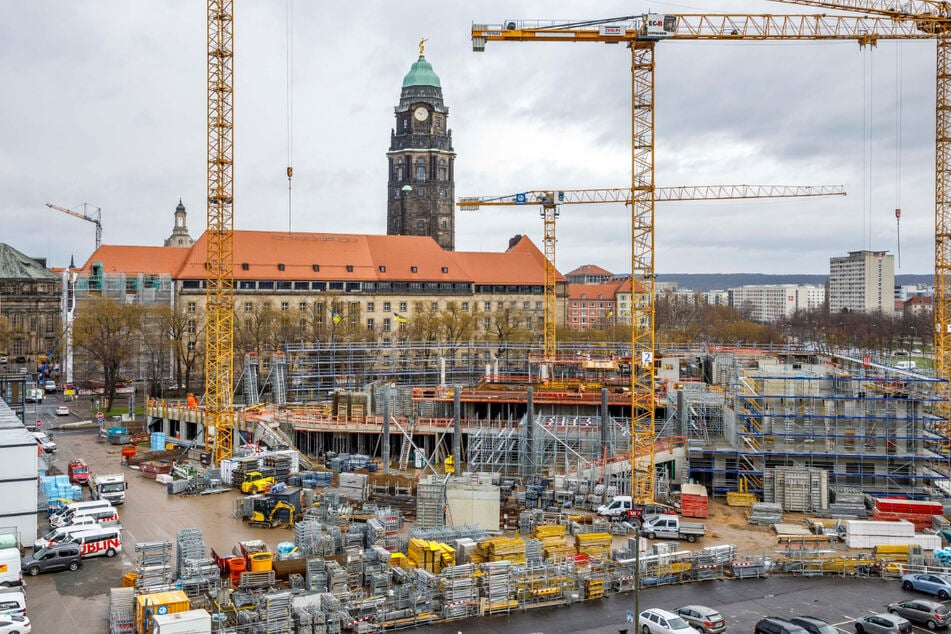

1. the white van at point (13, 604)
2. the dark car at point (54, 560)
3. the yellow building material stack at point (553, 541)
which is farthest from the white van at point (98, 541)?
the yellow building material stack at point (553, 541)

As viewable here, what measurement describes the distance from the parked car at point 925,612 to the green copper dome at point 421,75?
9097 centimetres

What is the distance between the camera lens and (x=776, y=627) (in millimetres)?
19188

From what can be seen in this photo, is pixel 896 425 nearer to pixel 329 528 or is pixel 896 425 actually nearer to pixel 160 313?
pixel 329 528

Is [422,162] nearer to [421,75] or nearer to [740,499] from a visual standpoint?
[421,75]

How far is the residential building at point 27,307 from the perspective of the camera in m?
91.8

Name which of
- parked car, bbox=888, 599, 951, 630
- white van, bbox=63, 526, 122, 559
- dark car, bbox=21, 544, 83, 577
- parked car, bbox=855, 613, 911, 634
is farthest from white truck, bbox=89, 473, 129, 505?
parked car, bbox=888, 599, 951, 630

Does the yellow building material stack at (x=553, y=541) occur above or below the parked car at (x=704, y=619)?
above

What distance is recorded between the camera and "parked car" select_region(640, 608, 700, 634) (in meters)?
19.2

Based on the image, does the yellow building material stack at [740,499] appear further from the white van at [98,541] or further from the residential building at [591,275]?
the residential building at [591,275]

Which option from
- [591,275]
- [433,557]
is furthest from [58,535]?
[591,275]

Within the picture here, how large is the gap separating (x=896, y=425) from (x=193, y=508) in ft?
93.5

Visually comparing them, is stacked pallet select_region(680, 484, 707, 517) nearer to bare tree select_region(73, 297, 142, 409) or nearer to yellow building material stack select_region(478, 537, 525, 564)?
yellow building material stack select_region(478, 537, 525, 564)

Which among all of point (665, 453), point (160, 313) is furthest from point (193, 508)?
point (160, 313)

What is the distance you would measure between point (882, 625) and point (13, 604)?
20.1 m
